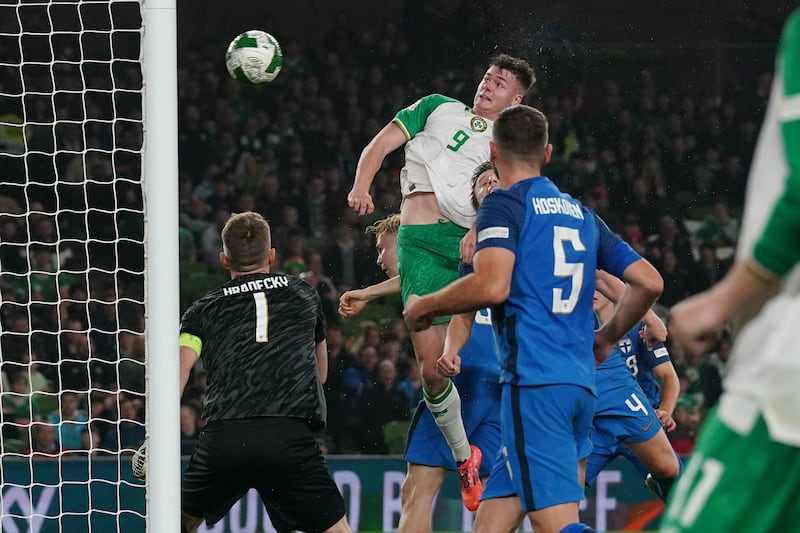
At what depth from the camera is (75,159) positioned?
1432cm

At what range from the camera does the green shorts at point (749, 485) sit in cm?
229

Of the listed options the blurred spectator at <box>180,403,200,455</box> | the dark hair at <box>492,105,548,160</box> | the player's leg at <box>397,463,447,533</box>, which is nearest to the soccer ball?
the player's leg at <box>397,463,447,533</box>

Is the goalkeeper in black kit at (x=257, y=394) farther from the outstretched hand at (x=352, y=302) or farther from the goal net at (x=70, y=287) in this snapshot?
the goal net at (x=70, y=287)

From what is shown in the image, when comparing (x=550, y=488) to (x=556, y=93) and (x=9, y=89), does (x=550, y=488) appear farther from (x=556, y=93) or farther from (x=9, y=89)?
(x=9, y=89)

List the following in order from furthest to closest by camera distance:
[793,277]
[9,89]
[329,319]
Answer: [9,89], [329,319], [793,277]

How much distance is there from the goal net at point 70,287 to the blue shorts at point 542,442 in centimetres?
597

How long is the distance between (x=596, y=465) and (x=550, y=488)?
2.67 m

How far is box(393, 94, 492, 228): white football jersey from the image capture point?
20.6 ft

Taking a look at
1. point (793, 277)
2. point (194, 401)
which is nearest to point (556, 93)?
point (194, 401)

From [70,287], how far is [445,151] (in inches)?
305

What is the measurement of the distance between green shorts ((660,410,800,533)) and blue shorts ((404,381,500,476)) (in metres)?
3.95

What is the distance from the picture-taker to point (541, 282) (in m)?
4.39

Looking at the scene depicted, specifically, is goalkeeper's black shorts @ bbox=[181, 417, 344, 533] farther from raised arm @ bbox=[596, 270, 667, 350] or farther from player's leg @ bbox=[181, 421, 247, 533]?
raised arm @ bbox=[596, 270, 667, 350]

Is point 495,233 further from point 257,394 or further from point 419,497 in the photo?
point 419,497
